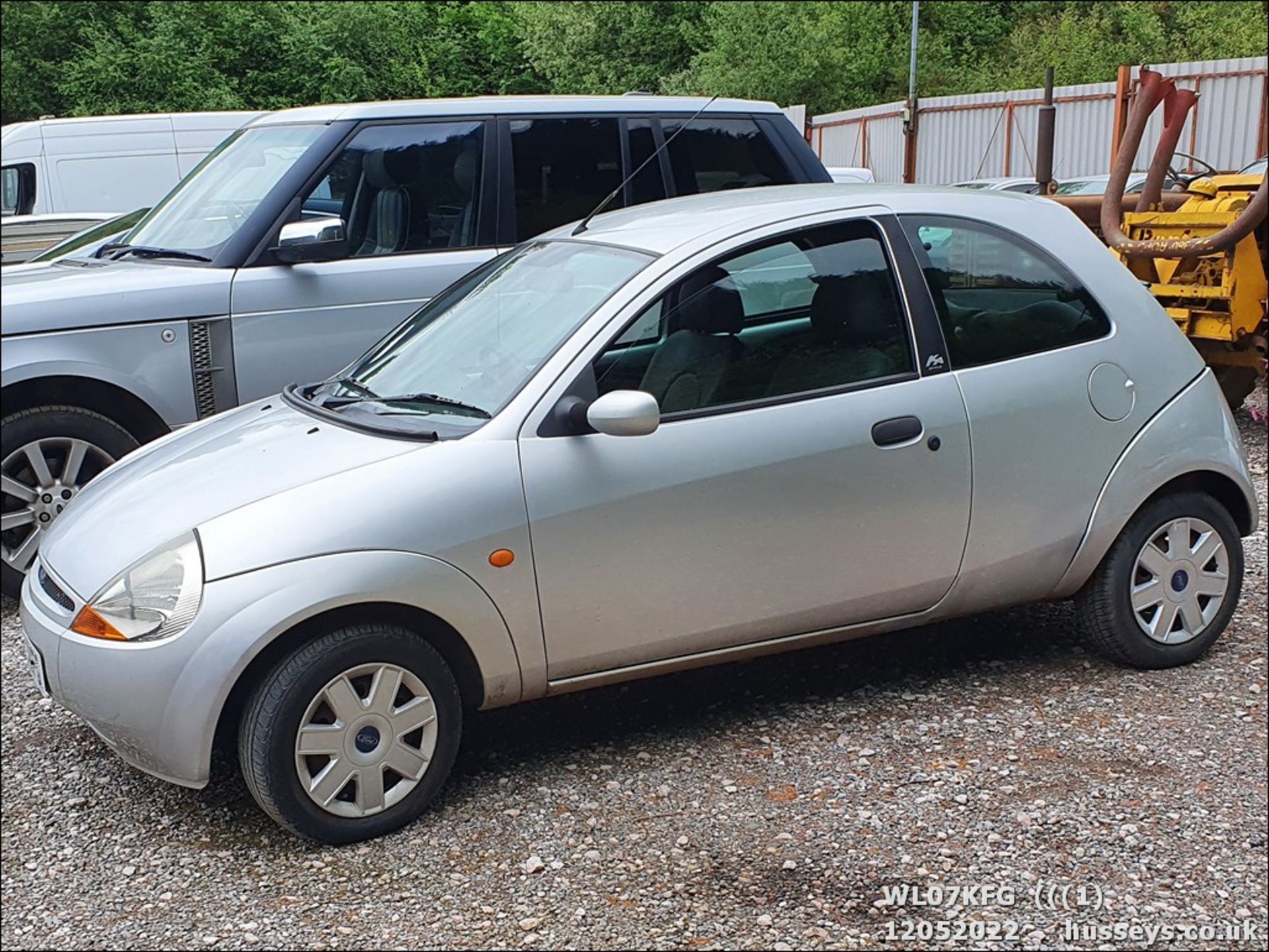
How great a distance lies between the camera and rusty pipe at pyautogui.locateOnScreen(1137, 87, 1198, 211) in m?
4.50

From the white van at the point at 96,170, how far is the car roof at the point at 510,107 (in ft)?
1.83

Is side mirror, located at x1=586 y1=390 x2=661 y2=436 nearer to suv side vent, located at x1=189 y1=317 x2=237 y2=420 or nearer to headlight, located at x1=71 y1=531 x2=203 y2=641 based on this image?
headlight, located at x1=71 y1=531 x2=203 y2=641

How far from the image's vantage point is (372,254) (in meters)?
5.81

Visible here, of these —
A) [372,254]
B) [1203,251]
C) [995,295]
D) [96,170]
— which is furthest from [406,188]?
[96,170]

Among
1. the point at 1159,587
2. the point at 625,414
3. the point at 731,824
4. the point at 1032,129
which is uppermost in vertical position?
the point at 1032,129

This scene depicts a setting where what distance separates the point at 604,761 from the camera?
12.5ft

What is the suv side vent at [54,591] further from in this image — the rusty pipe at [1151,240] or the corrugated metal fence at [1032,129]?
the rusty pipe at [1151,240]

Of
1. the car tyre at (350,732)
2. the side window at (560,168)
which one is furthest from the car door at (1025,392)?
the side window at (560,168)

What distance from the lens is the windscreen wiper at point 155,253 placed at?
5.69 metres

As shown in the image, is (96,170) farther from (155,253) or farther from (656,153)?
(656,153)

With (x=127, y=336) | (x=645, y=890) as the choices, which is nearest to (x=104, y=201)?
(x=127, y=336)

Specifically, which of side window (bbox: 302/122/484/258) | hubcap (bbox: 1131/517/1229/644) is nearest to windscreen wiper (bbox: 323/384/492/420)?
side window (bbox: 302/122/484/258)

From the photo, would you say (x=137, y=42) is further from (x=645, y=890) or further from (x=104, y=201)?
(x=104, y=201)

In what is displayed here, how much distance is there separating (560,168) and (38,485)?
255 cm
